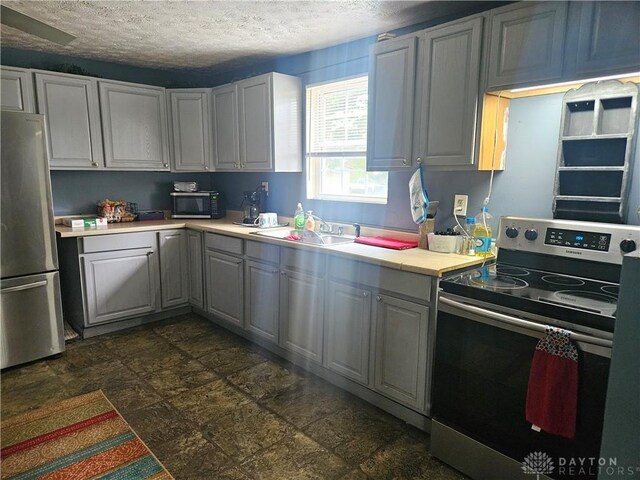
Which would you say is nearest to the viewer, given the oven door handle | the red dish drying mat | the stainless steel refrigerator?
the oven door handle

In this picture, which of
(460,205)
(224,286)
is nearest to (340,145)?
(460,205)

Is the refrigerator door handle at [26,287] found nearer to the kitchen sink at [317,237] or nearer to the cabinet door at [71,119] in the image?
the cabinet door at [71,119]

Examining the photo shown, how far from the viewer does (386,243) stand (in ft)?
8.81

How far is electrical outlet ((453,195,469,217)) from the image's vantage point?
2.52m

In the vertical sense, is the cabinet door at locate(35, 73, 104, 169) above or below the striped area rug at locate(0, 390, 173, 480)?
above

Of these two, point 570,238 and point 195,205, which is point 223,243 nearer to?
point 195,205

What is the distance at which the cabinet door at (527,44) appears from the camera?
71.6 inches

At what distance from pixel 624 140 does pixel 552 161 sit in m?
0.34

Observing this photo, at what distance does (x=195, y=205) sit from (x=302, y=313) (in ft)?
6.63

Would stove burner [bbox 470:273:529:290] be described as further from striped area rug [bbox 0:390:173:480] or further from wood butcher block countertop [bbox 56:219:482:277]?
striped area rug [bbox 0:390:173:480]

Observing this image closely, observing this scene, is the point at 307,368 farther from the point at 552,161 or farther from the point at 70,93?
the point at 70,93

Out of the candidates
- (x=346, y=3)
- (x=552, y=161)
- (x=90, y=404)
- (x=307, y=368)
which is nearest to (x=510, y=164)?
(x=552, y=161)

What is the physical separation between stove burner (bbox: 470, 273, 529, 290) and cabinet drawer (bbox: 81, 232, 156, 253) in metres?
2.80

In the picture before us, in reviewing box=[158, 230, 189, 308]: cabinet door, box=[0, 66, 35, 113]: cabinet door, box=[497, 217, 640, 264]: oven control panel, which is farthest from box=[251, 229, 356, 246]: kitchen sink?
box=[0, 66, 35, 113]: cabinet door
